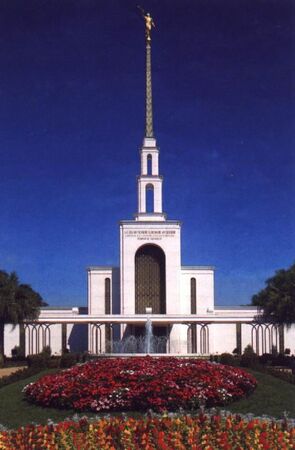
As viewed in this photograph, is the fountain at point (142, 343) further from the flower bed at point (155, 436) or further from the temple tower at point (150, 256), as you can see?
the flower bed at point (155, 436)

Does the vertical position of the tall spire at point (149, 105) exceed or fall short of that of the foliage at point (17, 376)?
it exceeds it

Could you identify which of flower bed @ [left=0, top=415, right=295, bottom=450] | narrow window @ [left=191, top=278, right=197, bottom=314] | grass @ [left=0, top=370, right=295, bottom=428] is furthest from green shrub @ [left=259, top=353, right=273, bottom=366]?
flower bed @ [left=0, top=415, right=295, bottom=450]

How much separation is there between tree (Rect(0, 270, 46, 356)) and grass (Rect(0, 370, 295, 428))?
25.1 m

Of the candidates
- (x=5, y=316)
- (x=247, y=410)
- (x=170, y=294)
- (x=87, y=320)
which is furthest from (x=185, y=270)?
(x=247, y=410)

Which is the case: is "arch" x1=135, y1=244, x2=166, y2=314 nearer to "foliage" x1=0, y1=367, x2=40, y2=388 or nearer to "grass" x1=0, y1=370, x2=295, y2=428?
"foliage" x1=0, y1=367, x2=40, y2=388

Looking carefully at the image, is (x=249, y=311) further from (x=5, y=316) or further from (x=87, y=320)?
(x=5, y=316)

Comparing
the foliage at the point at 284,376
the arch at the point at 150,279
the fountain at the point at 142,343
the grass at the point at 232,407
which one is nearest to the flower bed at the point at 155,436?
the grass at the point at 232,407

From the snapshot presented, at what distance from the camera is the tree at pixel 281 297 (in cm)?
4766

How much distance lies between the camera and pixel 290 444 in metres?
10.1

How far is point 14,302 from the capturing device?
155 feet

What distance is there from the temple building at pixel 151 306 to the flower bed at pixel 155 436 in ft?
136

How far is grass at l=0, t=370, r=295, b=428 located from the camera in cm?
1691

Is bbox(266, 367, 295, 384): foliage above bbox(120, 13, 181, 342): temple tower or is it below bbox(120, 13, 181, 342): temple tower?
below

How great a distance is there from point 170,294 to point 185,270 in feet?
9.54
